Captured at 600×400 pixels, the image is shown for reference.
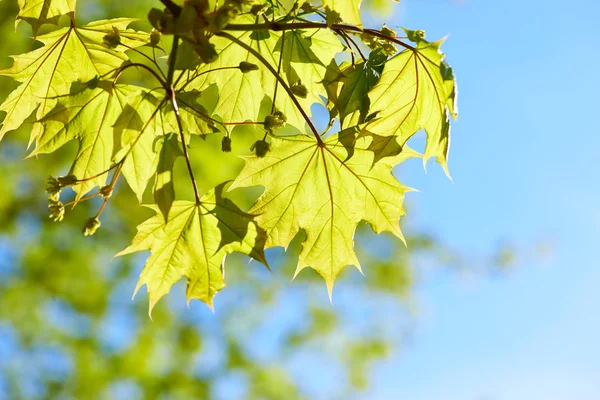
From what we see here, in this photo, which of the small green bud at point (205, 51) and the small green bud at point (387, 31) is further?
the small green bud at point (387, 31)

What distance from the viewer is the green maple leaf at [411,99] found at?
1540 mm

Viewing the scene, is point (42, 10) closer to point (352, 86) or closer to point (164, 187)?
point (164, 187)

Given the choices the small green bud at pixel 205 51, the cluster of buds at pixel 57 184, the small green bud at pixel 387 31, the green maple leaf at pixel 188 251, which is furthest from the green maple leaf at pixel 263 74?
the small green bud at pixel 205 51

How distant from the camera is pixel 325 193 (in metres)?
1.82

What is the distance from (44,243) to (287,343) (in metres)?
4.09

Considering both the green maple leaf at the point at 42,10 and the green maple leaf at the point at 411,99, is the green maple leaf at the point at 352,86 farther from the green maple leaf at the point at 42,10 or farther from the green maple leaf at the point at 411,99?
the green maple leaf at the point at 42,10

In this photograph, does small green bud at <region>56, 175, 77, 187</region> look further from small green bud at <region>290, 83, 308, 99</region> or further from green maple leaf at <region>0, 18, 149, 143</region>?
small green bud at <region>290, 83, 308, 99</region>

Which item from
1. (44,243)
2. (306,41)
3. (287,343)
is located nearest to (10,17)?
(44,243)

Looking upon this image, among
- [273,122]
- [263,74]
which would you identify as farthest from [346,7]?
[263,74]

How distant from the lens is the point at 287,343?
9.59 m

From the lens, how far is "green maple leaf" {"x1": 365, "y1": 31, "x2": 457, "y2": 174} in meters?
1.54

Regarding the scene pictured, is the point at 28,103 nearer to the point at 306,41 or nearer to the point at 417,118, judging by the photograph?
the point at 306,41

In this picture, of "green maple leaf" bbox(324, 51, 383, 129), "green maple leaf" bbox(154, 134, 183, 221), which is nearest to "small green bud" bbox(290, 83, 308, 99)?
"green maple leaf" bbox(324, 51, 383, 129)

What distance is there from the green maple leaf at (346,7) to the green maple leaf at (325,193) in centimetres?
59
